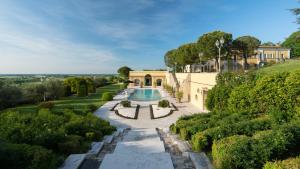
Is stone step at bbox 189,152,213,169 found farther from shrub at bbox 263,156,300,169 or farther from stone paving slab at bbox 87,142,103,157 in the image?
stone paving slab at bbox 87,142,103,157

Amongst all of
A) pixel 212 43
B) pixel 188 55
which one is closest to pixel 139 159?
pixel 212 43

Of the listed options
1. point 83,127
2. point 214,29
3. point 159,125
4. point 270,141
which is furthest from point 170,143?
point 214,29

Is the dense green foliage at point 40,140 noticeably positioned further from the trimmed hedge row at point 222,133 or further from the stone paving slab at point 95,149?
the trimmed hedge row at point 222,133

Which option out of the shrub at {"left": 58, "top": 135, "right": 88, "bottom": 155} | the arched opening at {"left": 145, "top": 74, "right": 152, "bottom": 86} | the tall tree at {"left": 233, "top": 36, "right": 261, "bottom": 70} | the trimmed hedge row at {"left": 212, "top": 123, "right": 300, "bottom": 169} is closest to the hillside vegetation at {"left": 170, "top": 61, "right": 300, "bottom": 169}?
the trimmed hedge row at {"left": 212, "top": 123, "right": 300, "bottom": 169}

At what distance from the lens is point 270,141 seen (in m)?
5.47

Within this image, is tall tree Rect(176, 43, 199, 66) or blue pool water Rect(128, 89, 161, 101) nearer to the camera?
blue pool water Rect(128, 89, 161, 101)

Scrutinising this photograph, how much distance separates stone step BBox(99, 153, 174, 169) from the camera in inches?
242

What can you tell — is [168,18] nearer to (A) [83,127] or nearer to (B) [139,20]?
(B) [139,20]

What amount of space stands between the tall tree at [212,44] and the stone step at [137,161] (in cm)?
2661

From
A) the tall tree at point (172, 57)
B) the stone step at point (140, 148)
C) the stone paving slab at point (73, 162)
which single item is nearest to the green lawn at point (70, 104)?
the stone step at point (140, 148)

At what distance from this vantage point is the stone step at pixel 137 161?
616 centimetres

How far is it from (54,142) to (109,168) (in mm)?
2369

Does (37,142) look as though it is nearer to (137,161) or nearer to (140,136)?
(137,161)

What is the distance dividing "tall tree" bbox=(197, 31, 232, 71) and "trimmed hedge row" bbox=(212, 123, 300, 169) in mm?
26887
